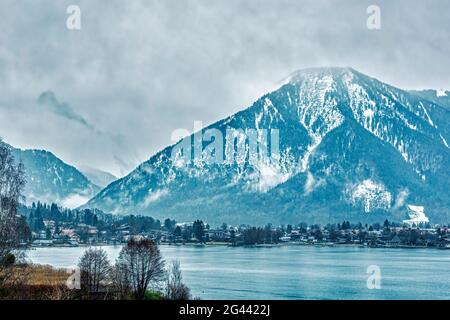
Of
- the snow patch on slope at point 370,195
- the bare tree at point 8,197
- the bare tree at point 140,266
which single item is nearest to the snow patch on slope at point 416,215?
the snow patch on slope at point 370,195

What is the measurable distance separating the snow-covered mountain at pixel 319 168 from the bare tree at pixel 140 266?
340 feet

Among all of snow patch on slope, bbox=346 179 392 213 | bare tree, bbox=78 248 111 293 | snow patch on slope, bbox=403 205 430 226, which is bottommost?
bare tree, bbox=78 248 111 293

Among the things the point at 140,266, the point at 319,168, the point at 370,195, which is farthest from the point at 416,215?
the point at 140,266

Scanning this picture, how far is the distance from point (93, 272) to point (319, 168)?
140389mm

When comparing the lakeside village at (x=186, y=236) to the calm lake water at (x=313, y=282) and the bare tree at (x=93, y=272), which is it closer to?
the calm lake water at (x=313, y=282)

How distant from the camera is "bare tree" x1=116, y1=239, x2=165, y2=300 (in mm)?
18281

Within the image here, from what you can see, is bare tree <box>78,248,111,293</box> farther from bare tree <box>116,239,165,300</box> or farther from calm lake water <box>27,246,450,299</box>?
calm lake water <box>27,246,450,299</box>

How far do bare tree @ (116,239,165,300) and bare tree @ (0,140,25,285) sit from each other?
452 cm

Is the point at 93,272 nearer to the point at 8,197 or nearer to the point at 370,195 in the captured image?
the point at 8,197

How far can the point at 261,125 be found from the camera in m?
152

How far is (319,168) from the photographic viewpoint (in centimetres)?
15662

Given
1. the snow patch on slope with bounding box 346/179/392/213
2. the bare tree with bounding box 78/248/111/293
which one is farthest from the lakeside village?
the snow patch on slope with bounding box 346/179/392/213

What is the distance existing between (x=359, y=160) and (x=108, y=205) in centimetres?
5815
